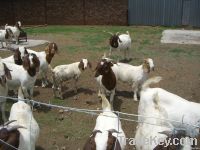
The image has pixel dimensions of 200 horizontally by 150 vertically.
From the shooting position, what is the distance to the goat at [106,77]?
8320 mm

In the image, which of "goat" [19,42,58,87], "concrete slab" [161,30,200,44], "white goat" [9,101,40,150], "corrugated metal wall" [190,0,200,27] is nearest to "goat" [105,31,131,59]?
"goat" [19,42,58,87]

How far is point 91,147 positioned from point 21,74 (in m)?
4.44

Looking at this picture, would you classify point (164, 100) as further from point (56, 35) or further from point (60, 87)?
point (56, 35)

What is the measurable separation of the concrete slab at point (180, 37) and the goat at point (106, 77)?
8692 millimetres

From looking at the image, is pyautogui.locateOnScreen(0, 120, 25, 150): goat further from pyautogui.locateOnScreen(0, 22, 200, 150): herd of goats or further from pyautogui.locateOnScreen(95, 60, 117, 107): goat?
pyautogui.locateOnScreen(95, 60, 117, 107): goat

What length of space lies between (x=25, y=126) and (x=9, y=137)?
30.3 inches

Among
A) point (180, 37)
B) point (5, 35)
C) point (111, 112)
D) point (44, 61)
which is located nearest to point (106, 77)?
point (44, 61)

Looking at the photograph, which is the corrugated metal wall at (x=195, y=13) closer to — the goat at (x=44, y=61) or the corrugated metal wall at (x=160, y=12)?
the corrugated metal wall at (x=160, y=12)

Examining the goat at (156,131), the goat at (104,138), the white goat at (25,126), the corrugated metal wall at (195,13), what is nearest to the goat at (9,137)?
the white goat at (25,126)

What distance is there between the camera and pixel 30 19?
25.3 meters

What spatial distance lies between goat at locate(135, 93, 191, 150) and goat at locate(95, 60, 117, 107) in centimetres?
220

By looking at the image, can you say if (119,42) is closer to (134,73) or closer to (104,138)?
(134,73)

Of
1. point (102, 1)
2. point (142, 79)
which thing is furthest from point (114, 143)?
point (102, 1)

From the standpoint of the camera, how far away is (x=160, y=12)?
22406 mm
